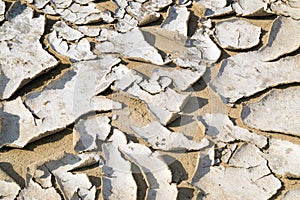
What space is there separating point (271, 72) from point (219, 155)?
0.33 meters

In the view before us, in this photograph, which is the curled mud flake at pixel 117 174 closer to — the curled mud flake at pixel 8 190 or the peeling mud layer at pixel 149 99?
the peeling mud layer at pixel 149 99

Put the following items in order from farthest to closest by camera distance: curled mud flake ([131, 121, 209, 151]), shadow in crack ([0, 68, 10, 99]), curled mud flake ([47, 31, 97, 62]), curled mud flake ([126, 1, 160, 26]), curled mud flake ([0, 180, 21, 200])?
1. curled mud flake ([126, 1, 160, 26])
2. curled mud flake ([47, 31, 97, 62])
3. shadow in crack ([0, 68, 10, 99])
4. curled mud flake ([131, 121, 209, 151])
5. curled mud flake ([0, 180, 21, 200])

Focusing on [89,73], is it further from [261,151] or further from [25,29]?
[261,151]

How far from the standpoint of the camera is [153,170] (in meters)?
1.39

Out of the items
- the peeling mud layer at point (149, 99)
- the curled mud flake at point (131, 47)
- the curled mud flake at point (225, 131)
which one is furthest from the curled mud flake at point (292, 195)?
the curled mud flake at point (131, 47)

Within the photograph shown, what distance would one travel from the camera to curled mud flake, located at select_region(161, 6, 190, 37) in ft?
5.79

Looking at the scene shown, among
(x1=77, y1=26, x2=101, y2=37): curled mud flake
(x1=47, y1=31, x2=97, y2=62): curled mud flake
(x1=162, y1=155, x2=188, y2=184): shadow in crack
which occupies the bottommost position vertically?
(x1=162, y1=155, x2=188, y2=184): shadow in crack

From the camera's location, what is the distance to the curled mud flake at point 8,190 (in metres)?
1.35

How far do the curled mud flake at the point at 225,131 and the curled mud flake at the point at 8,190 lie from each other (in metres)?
0.49

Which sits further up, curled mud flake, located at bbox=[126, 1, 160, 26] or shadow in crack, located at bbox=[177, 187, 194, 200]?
curled mud flake, located at bbox=[126, 1, 160, 26]

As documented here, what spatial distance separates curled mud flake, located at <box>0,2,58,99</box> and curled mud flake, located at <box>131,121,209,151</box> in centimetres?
34

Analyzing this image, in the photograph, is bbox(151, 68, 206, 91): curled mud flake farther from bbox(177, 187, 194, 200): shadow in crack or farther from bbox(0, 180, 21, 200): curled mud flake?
bbox(0, 180, 21, 200): curled mud flake

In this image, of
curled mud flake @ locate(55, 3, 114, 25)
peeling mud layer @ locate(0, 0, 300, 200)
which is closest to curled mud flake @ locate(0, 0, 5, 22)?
peeling mud layer @ locate(0, 0, 300, 200)

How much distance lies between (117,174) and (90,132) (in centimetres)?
15
